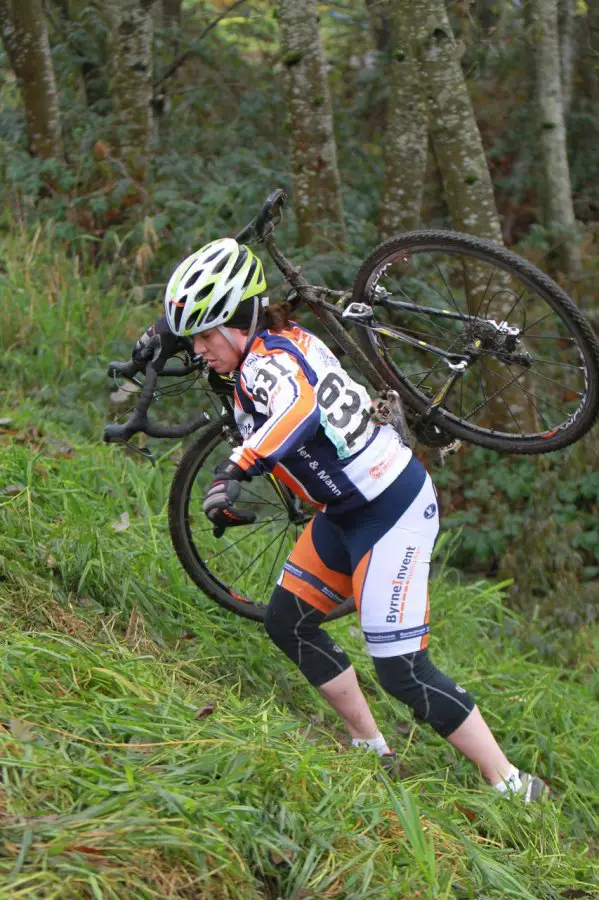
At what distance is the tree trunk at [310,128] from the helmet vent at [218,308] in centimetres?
385

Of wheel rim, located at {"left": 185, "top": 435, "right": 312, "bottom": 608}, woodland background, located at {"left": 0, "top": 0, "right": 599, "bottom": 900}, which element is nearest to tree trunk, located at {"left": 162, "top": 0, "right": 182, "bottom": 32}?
woodland background, located at {"left": 0, "top": 0, "right": 599, "bottom": 900}

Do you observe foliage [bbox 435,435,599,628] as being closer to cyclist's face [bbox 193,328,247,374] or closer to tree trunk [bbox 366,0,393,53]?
cyclist's face [bbox 193,328,247,374]

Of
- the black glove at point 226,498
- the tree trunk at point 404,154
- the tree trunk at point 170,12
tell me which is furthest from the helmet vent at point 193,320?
the tree trunk at point 170,12

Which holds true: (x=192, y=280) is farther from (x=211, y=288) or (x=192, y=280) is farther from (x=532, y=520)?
(x=532, y=520)

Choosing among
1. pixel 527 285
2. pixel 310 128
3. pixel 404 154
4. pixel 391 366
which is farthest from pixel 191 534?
pixel 404 154

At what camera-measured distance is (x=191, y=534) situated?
15.0ft

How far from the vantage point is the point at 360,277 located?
13.7ft

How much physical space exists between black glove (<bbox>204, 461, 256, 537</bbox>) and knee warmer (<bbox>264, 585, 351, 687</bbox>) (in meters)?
0.77

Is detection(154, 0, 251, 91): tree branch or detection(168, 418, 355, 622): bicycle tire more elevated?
detection(154, 0, 251, 91): tree branch

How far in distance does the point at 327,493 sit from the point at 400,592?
45cm

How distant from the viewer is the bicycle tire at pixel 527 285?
378 cm

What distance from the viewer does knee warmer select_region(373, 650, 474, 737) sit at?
3811 millimetres

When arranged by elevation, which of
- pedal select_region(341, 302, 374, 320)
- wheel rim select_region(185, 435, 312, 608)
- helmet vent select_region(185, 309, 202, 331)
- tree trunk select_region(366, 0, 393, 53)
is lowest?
wheel rim select_region(185, 435, 312, 608)

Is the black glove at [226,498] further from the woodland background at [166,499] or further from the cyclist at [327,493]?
the woodland background at [166,499]
